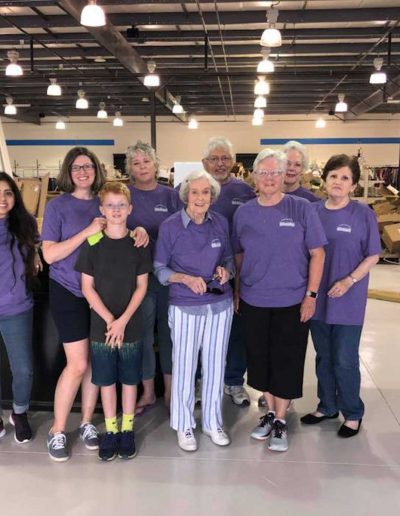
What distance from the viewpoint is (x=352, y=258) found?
8.87 feet

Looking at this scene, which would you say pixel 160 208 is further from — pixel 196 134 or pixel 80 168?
pixel 196 134

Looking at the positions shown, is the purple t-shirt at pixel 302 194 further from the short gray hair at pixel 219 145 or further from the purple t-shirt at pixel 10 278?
the purple t-shirt at pixel 10 278

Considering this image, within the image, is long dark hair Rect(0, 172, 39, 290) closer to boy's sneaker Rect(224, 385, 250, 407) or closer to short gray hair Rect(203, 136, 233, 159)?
short gray hair Rect(203, 136, 233, 159)

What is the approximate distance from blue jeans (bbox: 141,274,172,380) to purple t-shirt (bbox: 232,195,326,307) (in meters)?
0.60

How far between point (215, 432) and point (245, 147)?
16.0 m

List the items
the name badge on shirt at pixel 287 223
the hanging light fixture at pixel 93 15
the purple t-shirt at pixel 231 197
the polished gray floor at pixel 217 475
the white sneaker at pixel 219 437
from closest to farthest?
the polished gray floor at pixel 217 475 < the name badge on shirt at pixel 287 223 < the white sneaker at pixel 219 437 < the purple t-shirt at pixel 231 197 < the hanging light fixture at pixel 93 15

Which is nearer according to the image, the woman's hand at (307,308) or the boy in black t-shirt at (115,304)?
the boy in black t-shirt at (115,304)

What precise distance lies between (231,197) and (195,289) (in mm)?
865

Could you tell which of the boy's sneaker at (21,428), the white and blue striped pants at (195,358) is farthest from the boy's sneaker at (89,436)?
the white and blue striped pants at (195,358)

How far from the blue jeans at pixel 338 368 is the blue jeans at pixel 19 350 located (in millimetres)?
1635

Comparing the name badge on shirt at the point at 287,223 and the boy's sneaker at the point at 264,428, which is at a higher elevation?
the name badge on shirt at the point at 287,223

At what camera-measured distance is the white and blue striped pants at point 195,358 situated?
2.61m

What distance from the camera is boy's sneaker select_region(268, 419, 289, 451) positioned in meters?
2.68

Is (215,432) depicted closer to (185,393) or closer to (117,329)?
(185,393)
